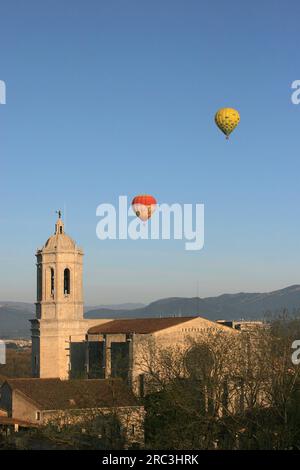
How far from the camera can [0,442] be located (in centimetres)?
3878

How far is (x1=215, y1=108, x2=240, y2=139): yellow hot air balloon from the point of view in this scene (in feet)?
178

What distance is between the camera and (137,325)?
54.5 metres

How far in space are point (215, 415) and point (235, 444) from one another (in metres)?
2.42

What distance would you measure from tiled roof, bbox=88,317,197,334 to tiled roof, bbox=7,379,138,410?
448cm

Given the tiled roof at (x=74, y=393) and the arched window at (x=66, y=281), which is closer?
the tiled roof at (x=74, y=393)

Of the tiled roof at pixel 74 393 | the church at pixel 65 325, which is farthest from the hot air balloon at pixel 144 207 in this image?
the tiled roof at pixel 74 393

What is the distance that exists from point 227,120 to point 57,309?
1701cm

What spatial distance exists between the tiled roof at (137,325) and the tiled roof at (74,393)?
448 cm

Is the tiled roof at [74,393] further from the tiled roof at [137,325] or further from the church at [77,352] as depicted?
the tiled roof at [137,325]

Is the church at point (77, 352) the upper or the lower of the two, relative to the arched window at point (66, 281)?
lower

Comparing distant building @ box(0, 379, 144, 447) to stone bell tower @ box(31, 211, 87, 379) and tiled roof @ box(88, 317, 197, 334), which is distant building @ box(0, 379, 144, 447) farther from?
stone bell tower @ box(31, 211, 87, 379)

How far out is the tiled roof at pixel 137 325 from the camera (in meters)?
52.7

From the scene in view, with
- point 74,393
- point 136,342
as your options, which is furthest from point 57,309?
point 74,393
